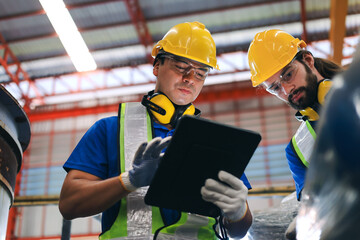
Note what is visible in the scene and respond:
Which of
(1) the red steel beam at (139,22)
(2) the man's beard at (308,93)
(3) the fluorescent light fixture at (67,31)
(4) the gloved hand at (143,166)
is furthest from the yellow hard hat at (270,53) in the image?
(1) the red steel beam at (139,22)

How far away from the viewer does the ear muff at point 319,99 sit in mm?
2965

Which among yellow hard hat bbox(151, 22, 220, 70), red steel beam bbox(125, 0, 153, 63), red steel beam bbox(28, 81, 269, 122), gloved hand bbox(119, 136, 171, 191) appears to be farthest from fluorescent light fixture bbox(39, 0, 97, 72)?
gloved hand bbox(119, 136, 171, 191)

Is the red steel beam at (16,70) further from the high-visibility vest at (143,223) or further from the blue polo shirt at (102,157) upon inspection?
the high-visibility vest at (143,223)

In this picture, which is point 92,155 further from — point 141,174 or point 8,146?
point 8,146

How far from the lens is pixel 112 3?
11.3 meters

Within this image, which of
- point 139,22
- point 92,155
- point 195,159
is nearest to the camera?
point 195,159

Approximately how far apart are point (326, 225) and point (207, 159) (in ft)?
3.23

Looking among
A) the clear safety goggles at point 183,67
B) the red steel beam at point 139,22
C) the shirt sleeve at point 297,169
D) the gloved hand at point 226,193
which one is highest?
the red steel beam at point 139,22

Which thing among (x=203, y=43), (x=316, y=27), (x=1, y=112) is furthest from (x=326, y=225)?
(x=316, y=27)

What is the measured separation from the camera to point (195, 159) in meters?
1.61

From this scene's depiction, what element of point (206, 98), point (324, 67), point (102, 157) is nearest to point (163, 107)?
point (102, 157)

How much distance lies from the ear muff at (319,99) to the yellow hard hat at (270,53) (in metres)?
0.40

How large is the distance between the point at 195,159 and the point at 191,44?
1.12 m

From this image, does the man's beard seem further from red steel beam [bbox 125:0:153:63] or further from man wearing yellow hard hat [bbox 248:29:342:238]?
red steel beam [bbox 125:0:153:63]
